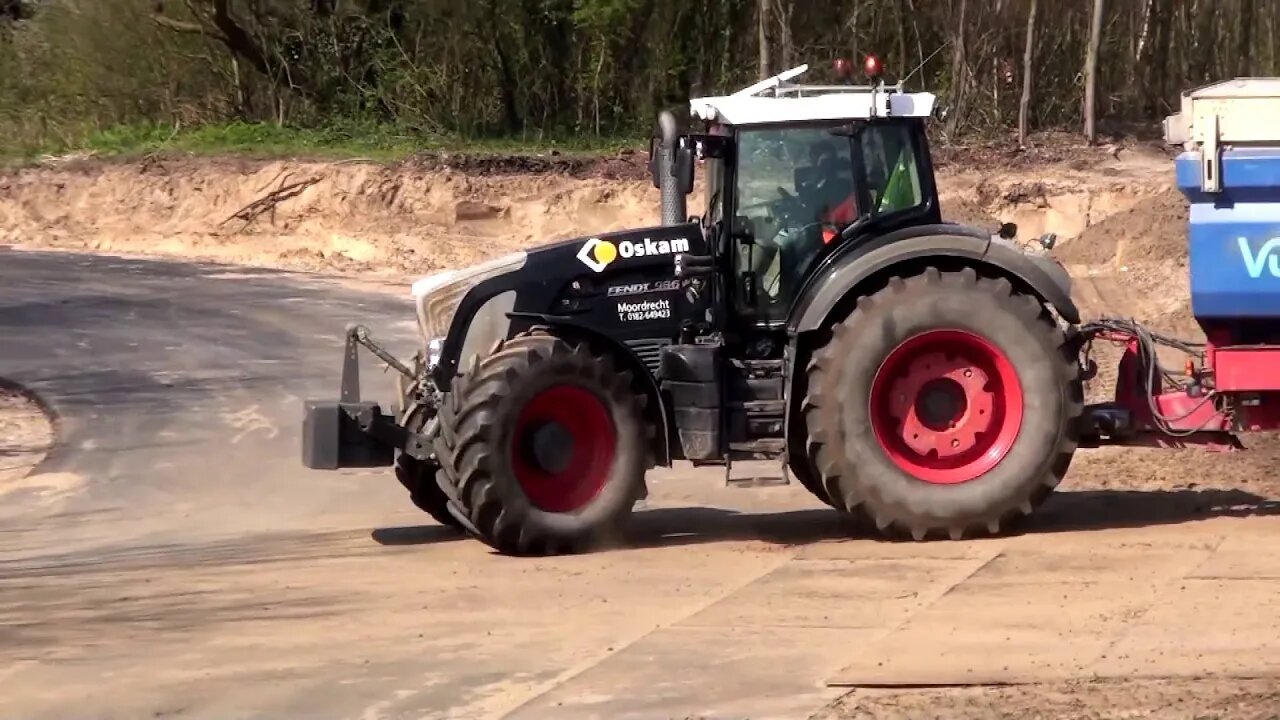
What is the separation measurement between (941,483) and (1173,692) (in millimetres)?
3453

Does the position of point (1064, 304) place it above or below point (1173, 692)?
above

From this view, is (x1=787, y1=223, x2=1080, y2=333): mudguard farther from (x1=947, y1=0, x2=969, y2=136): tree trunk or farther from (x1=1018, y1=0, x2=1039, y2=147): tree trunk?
(x1=947, y1=0, x2=969, y2=136): tree trunk

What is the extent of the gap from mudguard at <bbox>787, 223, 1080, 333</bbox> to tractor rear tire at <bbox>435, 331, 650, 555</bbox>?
1.12 metres

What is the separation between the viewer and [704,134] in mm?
10352

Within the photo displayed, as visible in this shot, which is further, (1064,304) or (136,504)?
(136,504)

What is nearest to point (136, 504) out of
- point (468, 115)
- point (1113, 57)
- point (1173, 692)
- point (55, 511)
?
point (55, 511)

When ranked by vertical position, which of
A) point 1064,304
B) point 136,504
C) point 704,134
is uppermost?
point 704,134

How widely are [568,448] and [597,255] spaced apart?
3.56 ft

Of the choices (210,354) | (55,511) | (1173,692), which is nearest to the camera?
(1173,692)

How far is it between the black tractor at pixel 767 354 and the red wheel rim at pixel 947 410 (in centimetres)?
1

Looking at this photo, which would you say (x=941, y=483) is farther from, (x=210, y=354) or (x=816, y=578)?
(x=210, y=354)

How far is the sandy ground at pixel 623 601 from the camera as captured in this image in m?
7.21

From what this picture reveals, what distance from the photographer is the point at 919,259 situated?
10164mm

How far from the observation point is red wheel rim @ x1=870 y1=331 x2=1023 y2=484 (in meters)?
10.2
